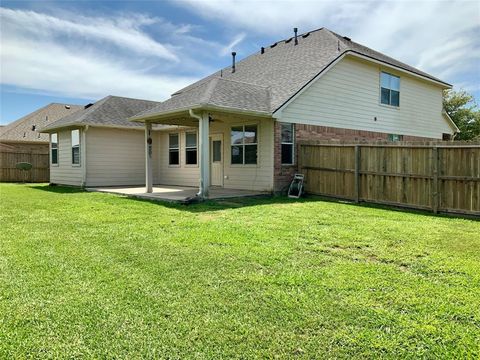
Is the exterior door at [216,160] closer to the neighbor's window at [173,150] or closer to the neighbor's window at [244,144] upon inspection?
the neighbor's window at [244,144]

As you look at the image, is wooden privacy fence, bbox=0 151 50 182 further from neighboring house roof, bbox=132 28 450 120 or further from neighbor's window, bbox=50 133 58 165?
neighboring house roof, bbox=132 28 450 120

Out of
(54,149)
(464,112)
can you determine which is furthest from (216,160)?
(464,112)

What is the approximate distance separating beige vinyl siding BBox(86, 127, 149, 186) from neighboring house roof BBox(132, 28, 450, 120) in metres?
3.80

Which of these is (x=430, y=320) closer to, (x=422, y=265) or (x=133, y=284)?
(x=422, y=265)

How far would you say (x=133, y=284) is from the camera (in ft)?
13.2

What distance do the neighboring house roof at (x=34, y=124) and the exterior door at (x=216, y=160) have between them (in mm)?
13369

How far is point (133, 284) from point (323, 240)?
126 inches

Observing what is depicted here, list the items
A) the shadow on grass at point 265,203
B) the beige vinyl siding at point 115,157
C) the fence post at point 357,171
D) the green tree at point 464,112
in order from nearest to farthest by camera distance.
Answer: the shadow on grass at point 265,203 → the fence post at point 357,171 → the beige vinyl siding at point 115,157 → the green tree at point 464,112

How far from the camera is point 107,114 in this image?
57.0ft

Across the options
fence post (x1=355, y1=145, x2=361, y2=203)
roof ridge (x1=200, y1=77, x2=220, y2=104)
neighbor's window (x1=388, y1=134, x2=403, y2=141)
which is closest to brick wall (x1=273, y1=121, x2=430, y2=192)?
fence post (x1=355, y1=145, x2=361, y2=203)

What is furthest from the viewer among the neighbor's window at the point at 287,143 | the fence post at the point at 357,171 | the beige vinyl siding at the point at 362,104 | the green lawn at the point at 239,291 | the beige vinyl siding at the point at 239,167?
the beige vinyl siding at the point at 362,104

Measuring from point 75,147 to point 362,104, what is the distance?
13046 mm

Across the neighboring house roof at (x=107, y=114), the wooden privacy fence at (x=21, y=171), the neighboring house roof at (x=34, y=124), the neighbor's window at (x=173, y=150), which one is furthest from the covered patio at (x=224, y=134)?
the neighboring house roof at (x=34, y=124)

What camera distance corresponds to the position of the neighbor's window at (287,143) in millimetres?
12773
